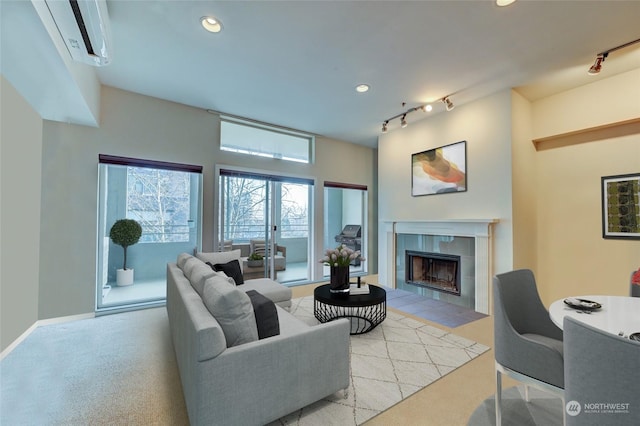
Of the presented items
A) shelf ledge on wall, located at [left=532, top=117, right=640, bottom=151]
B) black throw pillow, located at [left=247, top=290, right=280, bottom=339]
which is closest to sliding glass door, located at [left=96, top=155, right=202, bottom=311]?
black throw pillow, located at [left=247, top=290, right=280, bottom=339]

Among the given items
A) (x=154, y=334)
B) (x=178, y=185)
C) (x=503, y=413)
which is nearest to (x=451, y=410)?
(x=503, y=413)

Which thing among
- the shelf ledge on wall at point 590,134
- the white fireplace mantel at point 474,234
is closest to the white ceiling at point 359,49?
the shelf ledge on wall at point 590,134

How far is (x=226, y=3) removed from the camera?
2.18 meters

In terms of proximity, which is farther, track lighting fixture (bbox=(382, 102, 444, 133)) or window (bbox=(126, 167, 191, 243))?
track lighting fixture (bbox=(382, 102, 444, 133))

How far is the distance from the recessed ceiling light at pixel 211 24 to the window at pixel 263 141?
2190 mm

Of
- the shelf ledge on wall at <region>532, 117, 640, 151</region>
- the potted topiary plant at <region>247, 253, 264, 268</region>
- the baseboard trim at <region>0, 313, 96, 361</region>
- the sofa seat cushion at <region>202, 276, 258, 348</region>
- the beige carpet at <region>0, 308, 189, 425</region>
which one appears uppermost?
the shelf ledge on wall at <region>532, 117, 640, 151</region>

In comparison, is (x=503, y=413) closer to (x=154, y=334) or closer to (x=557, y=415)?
(x=557, y=415)

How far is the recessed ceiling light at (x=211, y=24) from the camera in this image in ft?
7.69

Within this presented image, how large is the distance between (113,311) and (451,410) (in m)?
4.06

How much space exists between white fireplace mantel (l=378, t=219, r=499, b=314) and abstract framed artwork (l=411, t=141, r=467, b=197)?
1.71 ft

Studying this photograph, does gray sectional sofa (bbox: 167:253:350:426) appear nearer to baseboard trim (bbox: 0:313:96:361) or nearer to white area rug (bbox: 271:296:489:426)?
white area rug (bbox: 271:296:489:426)

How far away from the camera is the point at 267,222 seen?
5012 millimetres

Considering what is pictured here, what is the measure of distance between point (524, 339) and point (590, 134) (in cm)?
350

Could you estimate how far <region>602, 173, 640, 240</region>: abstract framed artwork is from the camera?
3131 millimetres
